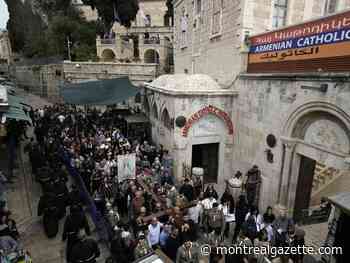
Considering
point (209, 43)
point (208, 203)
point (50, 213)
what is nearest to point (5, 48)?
point (209, 43)

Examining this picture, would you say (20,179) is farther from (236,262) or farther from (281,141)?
(281,141)

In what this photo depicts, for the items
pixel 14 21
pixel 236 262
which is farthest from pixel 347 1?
pixel 14 21

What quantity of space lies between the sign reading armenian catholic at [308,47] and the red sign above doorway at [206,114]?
2270mm

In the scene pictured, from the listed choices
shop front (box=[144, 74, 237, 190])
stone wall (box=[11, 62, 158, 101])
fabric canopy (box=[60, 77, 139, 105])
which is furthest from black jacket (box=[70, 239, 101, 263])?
stone wall (box=[11, 62, 158, 101])

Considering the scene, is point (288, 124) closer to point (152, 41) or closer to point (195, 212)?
point (195, 212)

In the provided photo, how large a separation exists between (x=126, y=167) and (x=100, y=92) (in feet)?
29.1

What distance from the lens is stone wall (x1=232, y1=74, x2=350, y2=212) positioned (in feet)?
18.3

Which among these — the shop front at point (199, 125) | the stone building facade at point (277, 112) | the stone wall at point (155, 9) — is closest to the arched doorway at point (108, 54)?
the stone wall at point (155, 9)

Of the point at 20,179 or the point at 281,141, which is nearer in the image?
the point at 281,141

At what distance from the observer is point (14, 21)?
114 feet

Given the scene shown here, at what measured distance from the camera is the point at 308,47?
6.46 metres

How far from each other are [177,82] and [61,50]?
21.7 metres

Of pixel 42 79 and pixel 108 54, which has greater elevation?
pixel 108 54

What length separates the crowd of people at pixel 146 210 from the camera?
4.91 metres
